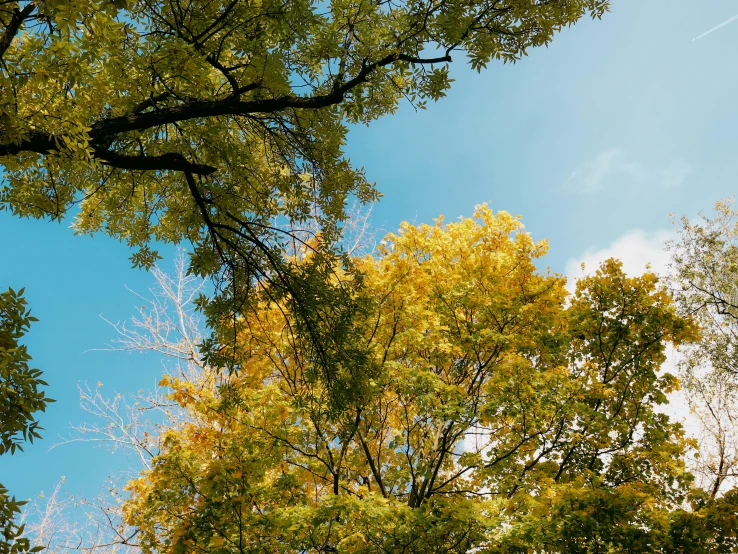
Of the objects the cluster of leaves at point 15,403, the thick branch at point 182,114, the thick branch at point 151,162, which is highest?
the thick branch at point 182,114

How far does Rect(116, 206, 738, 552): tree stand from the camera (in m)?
5.72

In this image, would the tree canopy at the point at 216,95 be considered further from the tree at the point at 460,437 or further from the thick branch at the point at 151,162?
the tree at the point at 460,437

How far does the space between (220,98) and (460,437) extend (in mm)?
6386

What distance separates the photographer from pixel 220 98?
5688mm

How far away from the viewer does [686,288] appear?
47.2 feet

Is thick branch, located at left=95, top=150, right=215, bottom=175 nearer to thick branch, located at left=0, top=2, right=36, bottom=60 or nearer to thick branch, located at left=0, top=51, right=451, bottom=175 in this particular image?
thick branch, located at left=0, top=51, right=451, bottom=175

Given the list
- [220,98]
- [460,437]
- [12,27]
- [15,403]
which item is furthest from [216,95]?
[460,437]

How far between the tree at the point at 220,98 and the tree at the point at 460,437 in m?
1.42

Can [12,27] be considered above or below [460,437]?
above

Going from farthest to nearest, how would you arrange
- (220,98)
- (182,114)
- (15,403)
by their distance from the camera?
(220,98) < (182,114) < (15,403)

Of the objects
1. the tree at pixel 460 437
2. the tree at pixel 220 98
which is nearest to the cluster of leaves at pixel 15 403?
the tree at pixel 220 98

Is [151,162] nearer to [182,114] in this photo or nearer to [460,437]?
[182,114]

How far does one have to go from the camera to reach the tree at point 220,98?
3.53m

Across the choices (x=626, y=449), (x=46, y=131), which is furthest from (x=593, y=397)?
(x=46, y=131)
